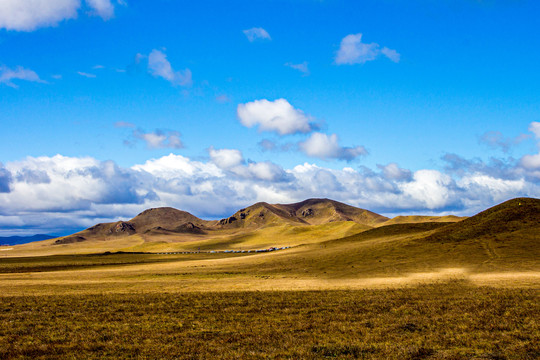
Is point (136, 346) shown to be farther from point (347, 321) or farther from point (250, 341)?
point (347, 321)

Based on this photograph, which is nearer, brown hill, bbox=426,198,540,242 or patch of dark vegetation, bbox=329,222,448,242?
brown hill, bbox=426,198,540,242

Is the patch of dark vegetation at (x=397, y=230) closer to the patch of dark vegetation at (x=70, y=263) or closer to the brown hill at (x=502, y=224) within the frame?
the brown hill at (x=502, y=224)

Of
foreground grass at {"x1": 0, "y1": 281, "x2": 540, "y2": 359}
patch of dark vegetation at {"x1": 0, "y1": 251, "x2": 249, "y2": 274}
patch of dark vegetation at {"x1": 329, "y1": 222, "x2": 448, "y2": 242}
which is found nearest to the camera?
foreground grass at {"x1": 0, "y1": 281, "x2": 540, "y2": 359}

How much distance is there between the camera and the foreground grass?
682 inches

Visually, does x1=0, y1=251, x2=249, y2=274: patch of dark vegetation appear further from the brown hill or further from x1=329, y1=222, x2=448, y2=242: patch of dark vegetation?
the brown hill

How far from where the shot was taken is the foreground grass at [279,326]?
56.9 ft

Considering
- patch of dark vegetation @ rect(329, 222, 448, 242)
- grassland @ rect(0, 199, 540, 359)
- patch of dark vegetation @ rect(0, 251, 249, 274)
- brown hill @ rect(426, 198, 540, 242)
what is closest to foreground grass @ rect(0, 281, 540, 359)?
grassland @ rect(0, 199, 540, 359)

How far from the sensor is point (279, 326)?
882 inches

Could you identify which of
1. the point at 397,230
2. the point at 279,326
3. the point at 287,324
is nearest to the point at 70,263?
the point at 397,230

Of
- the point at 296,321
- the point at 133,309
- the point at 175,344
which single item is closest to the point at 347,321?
the point at 296,321

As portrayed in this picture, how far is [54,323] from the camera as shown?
23781mm

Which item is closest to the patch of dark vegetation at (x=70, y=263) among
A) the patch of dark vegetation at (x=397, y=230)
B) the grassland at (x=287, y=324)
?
the patch of dark vegetation at (x=397, y=230)

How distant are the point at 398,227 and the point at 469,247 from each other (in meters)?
51.9

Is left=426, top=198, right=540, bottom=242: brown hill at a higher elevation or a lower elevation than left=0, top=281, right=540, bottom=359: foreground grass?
higher
